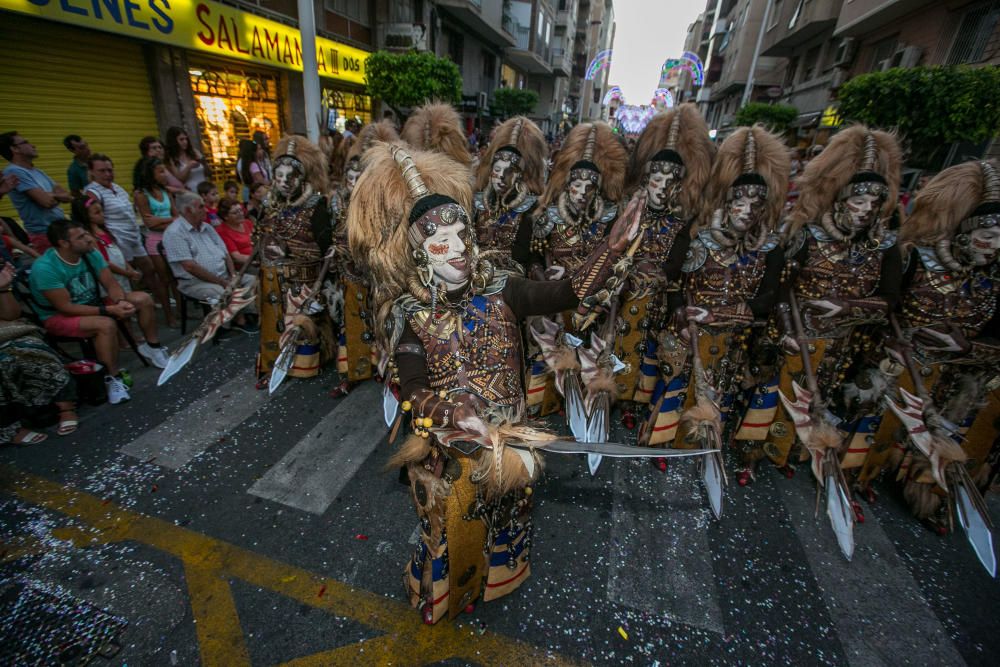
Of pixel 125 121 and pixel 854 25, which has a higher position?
pixel 854 25

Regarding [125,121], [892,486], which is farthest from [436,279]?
[125,121]

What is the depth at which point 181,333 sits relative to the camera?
5.95m

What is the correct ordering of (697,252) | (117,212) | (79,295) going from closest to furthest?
1. (697,252)
2. (79,295)
3. (117,212)

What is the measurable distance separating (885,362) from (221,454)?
5.54m

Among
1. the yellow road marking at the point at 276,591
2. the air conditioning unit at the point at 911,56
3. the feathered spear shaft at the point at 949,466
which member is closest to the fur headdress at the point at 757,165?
the feathered spear shaft at the point at 949,466

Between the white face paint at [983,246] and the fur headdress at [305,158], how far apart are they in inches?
211

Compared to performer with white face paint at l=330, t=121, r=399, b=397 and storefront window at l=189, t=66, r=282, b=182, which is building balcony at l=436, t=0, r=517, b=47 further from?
performer with white face paint at l=330, t=121, r=399, b=397

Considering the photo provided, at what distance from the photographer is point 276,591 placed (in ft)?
8.87

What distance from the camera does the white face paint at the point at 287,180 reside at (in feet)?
13.4

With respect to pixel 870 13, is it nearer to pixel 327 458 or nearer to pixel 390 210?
pixel 390 210

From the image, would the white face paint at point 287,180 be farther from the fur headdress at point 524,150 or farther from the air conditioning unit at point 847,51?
the air conditioning unit at point 847,51

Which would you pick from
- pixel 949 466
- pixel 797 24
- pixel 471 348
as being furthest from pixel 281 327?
pixel 797 24

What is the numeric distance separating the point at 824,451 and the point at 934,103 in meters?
8.06

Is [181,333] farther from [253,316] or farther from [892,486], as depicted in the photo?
[892,486]
